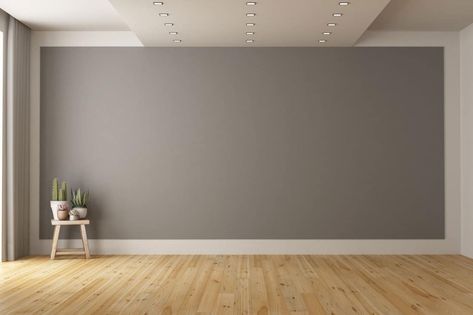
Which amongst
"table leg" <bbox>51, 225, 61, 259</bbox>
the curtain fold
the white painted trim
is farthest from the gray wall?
"table leg" <bbox>51, 225, 61, 259</bbox>

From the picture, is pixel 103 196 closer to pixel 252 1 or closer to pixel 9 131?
pixel 9 131

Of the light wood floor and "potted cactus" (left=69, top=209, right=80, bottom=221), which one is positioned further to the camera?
"potted cactus" (left=69, top=209, right=80, bottom=221)

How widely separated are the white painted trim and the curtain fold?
112 millimetres

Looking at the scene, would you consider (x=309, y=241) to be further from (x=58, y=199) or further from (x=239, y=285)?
(x=58, y=199)

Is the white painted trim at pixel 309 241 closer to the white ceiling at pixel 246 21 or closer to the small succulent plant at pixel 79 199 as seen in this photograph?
the small succulent plant at pixel 79 199

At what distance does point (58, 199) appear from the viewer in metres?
6.62

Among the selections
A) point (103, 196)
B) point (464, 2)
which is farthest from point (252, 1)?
point (103, 196)

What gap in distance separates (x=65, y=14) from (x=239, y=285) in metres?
3.42

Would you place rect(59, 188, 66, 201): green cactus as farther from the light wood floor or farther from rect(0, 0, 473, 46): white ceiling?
rect(0, 0, 473, 46): white ceiling

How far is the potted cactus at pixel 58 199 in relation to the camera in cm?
648

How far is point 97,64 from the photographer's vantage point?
6.86 metres

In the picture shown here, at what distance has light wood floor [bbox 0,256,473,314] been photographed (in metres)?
4.11

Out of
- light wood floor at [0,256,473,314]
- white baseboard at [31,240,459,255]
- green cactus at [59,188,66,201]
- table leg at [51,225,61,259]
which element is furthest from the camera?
white baseboard at [31,240,459,255]

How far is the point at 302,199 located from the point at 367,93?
1467 mm
